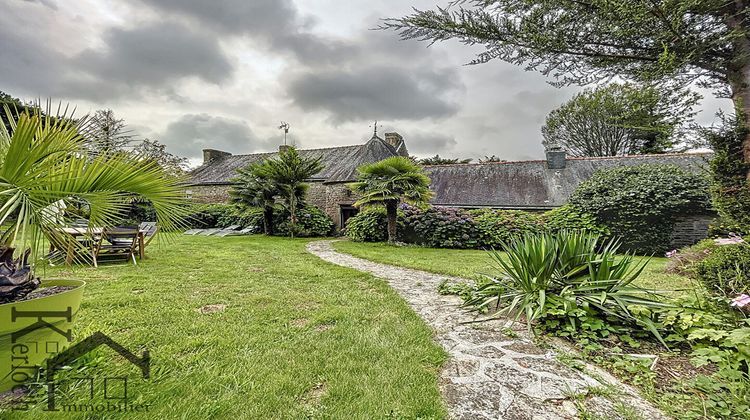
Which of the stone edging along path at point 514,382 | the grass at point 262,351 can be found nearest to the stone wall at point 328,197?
the grass at point 262,351

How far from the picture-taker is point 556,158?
15.1 metres

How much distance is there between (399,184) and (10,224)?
9.26 meters

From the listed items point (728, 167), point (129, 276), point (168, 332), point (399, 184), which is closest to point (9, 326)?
point (168, 332)

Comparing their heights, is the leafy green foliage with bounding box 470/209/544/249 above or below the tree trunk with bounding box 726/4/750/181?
below

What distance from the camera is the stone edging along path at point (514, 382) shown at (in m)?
1.75

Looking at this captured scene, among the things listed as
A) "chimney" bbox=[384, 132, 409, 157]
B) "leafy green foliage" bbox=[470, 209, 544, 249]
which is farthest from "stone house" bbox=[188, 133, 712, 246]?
"leafy green foliage" bbox=[470, 209, 544, 249]

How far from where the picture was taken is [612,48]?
143 inches

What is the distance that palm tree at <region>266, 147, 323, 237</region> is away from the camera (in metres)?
13.2

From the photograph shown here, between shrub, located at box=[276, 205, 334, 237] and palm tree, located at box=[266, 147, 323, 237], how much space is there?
0.62m

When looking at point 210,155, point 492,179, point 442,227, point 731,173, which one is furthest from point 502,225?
point 210,155

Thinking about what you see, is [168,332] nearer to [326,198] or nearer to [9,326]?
[9,326]

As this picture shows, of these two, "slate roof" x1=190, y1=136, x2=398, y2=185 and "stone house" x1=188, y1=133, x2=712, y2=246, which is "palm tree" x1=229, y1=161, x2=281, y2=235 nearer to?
"slate roof" x1=190, y1=136, x2=398, y2=185

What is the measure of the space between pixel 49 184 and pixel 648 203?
13.7 m

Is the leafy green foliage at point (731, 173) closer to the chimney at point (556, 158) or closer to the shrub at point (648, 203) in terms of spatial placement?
the shrub at point (648, 203)
